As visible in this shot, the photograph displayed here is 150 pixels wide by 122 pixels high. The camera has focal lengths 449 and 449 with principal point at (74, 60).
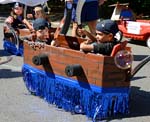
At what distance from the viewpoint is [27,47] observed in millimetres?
5996

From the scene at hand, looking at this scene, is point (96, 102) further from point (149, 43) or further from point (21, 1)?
point (149, 43)

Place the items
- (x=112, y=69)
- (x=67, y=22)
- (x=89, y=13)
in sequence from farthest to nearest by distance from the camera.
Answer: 1. (x=89, y=13)
2. (x=67, y=22)
3. (x=112, y=69)

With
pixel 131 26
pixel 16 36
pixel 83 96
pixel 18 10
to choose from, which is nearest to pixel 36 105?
pixel 83 96

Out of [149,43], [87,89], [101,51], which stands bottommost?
[149,43]

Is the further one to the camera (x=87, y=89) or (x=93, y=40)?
(x=93, y=40)

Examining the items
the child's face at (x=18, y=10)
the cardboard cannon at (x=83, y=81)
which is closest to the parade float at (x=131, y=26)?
the child's face at (x=18, y=10)

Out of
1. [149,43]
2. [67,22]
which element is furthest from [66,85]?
[149,43]

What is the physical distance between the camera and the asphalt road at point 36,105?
16.5ft

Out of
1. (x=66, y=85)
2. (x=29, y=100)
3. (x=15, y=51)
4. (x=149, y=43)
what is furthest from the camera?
(x=149, y=43)

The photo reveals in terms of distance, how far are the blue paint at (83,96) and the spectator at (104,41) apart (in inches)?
16.1

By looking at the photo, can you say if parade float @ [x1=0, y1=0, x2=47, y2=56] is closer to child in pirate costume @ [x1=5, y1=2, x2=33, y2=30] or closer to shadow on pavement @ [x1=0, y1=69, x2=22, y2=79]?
child in pirate costume @ [x1=5, y1=2, x2=33, y2=30]

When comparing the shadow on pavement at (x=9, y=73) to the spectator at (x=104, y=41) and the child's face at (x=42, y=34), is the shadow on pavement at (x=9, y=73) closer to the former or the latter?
the child's face at (x=42, y=34)

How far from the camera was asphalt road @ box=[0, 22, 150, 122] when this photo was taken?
5.02 meters

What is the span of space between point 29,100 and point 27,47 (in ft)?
2.41
